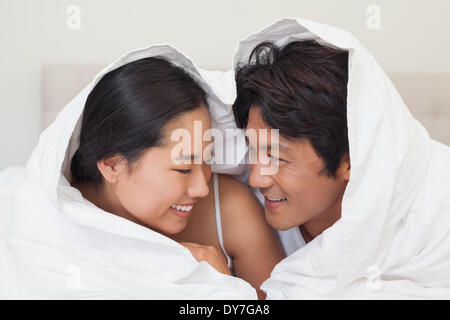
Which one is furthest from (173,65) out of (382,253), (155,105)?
(382,253)

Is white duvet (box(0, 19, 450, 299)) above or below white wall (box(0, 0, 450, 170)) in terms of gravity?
below

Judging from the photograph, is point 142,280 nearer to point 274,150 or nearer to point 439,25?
point 274,150

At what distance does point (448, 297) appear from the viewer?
99 cm

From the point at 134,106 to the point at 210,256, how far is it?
0.38 meters

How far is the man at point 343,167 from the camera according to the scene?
0.95 metres

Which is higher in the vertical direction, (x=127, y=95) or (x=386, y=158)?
(x=127, y=95)

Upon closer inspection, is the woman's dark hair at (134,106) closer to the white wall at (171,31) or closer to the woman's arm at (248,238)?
the woman's arm at (248,238)

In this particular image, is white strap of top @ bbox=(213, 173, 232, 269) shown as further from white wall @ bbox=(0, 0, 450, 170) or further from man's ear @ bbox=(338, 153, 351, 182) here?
white wall @ bbox=(0, 0, 450, 170)

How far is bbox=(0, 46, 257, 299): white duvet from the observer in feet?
3.21

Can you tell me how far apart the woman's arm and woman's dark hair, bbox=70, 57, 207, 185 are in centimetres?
29

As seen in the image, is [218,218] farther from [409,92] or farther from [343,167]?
[409,92]

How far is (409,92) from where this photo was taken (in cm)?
174

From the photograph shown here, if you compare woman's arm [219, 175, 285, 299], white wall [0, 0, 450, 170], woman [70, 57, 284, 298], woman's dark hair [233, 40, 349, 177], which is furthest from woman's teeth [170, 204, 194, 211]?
white wall [0, 0, 450, 170]
